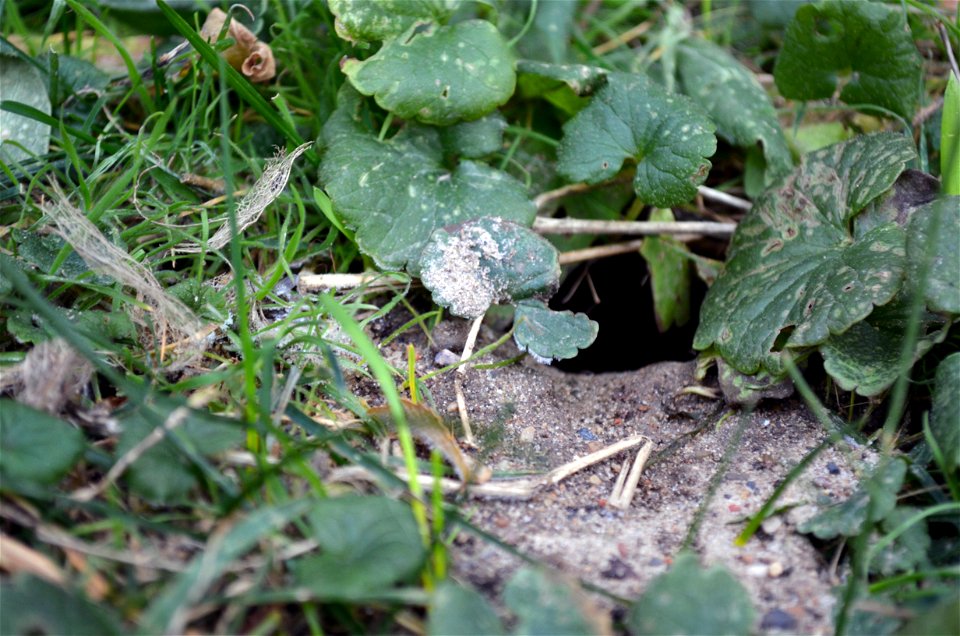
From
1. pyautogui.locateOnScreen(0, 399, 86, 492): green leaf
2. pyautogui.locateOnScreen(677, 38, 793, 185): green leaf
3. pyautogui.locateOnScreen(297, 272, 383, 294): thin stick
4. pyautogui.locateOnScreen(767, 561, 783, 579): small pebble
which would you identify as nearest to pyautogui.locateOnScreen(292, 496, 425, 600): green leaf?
pyautogui.locateOnScreen(0, 399, 86, 492): green leaf

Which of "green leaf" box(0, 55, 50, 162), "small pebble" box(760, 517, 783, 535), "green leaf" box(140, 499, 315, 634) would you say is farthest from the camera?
"green leaf" box(0, 55, 50, 162)

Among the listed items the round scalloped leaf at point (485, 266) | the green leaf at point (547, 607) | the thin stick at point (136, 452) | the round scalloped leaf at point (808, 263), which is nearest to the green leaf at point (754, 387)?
the round scalloped leaf at point (808, 263)

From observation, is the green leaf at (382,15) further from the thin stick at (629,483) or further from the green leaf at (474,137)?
the thin stick at (629,483)

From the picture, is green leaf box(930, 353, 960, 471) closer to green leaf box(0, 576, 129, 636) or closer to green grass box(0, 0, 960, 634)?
green grass box(0, 0, 960, 634)

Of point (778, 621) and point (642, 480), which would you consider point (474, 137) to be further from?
point (778, 621)

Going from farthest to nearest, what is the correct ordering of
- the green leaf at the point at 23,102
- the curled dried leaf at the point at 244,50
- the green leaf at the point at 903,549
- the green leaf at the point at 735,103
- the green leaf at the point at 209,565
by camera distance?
the green leaf at the point at 735,103
the curled dried leaf at the point at 244,50
the green leaf at the point at 23,102
the green leaf at the point at 903,549
the green leaf at the point at 209,565

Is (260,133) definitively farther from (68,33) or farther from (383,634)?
(383,634)
